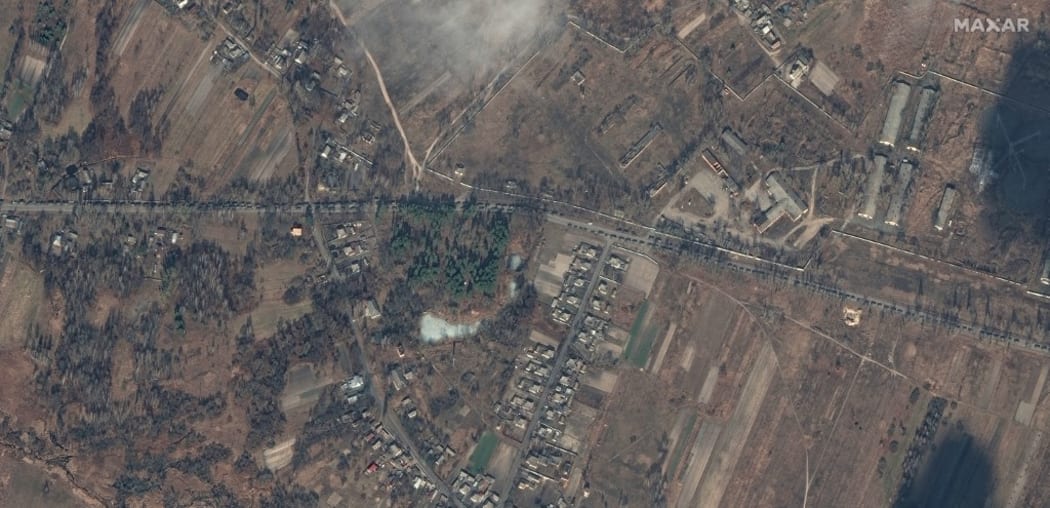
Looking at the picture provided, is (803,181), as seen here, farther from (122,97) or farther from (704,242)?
(122,97)

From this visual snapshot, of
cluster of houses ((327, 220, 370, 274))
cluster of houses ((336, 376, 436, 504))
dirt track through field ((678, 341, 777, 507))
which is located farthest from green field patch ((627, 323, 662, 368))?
cluster of houses ((327, 220, 370, 274))

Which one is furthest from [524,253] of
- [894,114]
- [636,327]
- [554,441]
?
[894,114]

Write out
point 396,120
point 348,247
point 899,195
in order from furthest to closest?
point 396,120 < point 899,195 < point 348,247

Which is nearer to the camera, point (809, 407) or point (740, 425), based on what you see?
point (809, 407)

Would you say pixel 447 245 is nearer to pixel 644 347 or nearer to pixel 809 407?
pixel 644 347

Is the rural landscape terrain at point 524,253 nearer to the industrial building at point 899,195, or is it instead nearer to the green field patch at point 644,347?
the green field patch at point 644,347

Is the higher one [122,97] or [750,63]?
[750,63]

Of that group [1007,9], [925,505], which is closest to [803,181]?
[1007,9]

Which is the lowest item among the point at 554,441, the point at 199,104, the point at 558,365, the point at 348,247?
the point at 554,441
